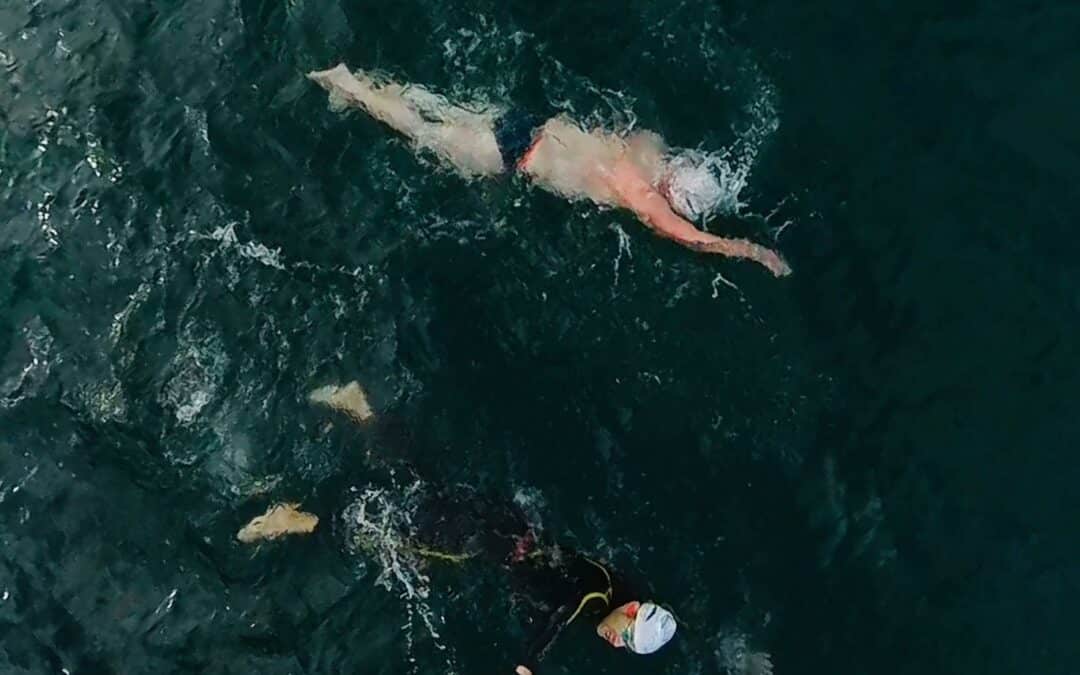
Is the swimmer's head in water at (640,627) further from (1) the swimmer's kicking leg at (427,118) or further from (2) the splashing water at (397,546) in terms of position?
(1) the swimmer's kicking leg at (427,118)

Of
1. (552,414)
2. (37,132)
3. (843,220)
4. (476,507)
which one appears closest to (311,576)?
(476,507)

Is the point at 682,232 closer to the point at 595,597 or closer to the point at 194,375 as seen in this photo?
the point at 595,597

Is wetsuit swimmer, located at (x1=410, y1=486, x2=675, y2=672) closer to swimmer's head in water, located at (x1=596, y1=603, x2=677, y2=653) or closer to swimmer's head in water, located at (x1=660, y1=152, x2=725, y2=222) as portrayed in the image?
swimmer's head in water, located at (x1=596, y1=603, x2=677, y2=653)

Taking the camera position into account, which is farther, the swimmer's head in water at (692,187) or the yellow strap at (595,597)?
the swimmer's head in water at (692,187)

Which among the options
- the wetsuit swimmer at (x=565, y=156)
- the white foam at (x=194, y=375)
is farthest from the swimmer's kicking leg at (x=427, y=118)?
the white foam at (x=194, y=375)

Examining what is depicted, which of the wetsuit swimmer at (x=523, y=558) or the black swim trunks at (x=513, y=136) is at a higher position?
the black swim trunks at (x=513, y=136)

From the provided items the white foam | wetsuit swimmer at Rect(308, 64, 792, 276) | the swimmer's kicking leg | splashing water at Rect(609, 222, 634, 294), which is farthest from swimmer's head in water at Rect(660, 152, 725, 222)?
the white foam

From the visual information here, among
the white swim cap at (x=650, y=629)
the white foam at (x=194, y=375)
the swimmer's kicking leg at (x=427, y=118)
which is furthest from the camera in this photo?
the swimmer's kicking leg at (x=427, y=118)

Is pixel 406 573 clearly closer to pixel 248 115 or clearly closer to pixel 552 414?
pixel 552 414
